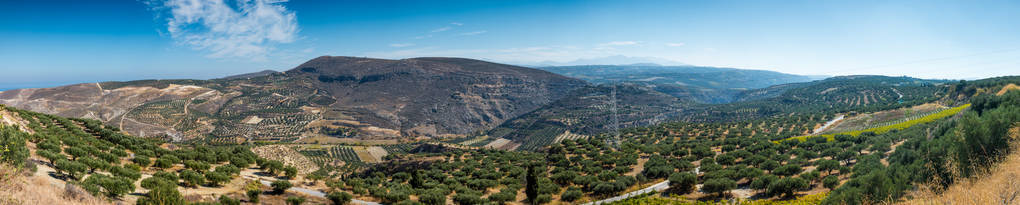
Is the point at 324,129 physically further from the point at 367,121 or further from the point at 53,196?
the point at 53,196

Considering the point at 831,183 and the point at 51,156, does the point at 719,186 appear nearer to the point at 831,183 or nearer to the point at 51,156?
the point at 831,183

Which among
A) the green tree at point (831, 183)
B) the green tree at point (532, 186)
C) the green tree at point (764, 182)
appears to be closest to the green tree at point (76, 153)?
the green tree at point (532, 186)

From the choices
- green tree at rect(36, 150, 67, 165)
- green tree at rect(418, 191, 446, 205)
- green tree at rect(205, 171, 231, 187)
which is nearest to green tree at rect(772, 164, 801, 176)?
green tree at rect(418, 191, 446, 205)

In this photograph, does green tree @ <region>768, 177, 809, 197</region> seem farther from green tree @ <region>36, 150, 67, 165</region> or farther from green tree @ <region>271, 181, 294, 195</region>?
green tree @ <region>36, 150, 67, 165</region>

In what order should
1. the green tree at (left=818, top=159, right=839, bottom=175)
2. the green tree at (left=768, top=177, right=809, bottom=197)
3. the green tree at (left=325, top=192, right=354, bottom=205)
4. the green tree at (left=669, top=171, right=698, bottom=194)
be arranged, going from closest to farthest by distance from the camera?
the green tree at (left=325, top=192, right=354, bottom=205) < the green tree at (left=768, top=177, right=809, bottom=197) < the green tree at (left=818, top=159, right=839, bottom=175) < the green tree at (left=669, top=171, right=698, bottom=194)

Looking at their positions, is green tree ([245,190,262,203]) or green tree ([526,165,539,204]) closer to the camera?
green tree ([245,190,262,203])

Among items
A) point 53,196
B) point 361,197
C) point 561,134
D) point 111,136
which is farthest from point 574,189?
point 561,134

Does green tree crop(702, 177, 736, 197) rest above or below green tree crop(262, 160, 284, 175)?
below

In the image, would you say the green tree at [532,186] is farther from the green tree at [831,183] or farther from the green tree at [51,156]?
the green tree at [51,156]

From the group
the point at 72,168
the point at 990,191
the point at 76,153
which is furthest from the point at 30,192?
the point at 990,191
